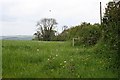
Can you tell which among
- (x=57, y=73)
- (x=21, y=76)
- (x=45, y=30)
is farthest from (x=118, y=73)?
(x=45, y=30)

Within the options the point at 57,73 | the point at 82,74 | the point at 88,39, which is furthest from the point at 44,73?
the point at 88,39

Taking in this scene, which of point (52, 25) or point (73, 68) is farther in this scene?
point (52, 25)

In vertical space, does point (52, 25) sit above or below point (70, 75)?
above

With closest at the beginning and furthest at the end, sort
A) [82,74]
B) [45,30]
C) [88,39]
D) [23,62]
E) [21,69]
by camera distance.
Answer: [82,74] < [21,69] < [23,62] < [88,39] < [45,30]

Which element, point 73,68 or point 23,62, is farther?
point 23,62

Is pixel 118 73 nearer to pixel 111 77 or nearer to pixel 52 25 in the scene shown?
pixel 111 77

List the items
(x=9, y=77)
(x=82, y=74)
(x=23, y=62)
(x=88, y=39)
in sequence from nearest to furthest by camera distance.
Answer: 1. (x=9, y=77)
2. (x=82, y=74)
3. (x=23, y=62)
4. (x=88, y=39)

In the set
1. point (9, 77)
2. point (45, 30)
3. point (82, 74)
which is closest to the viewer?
point (9, 77)

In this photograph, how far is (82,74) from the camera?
8.54 m

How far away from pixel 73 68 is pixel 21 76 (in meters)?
2.07

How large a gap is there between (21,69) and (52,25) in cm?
7115

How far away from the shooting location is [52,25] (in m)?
80.1

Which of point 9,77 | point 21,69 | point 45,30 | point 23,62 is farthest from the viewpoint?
point 45,30

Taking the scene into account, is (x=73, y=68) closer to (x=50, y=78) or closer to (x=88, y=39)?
(x=50, y=78)
